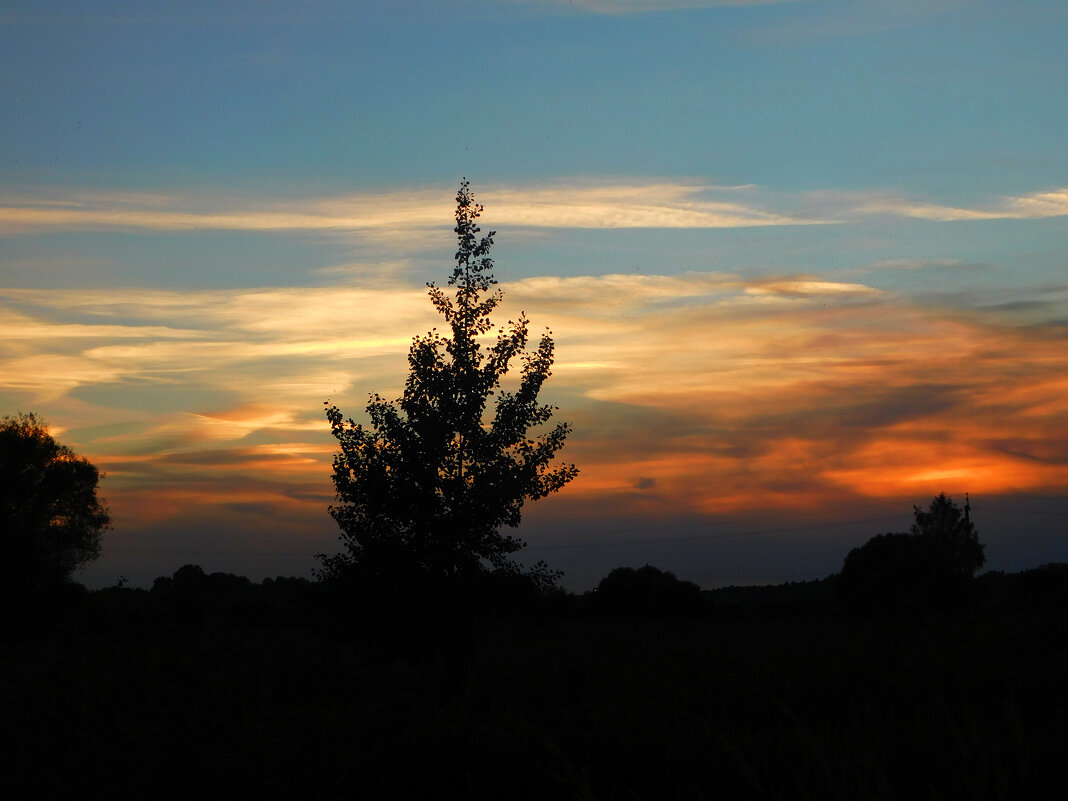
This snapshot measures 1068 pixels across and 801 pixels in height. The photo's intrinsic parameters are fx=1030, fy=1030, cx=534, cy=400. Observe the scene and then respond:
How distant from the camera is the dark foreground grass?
5488 millimetres

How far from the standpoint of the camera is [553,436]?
21.3 metres

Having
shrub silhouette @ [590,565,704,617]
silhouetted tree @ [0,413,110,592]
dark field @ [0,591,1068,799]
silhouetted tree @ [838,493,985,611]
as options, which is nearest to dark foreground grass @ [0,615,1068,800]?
dark field @ [0,591,1068,799]

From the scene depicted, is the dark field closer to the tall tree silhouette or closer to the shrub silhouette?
the tall tree silhouette

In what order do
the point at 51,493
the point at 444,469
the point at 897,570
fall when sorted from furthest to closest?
the point at 51,493
the point at 897,570
the point at 444,469

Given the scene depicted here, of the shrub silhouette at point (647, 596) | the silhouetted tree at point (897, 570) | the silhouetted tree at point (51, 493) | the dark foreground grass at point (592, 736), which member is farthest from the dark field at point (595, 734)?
the silhouetted tree at point (51, 493)

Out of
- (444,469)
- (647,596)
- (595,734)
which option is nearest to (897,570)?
(647,596)

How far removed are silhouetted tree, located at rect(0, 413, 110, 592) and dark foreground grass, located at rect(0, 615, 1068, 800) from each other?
60167 mm

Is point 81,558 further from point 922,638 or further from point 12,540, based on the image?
point 922,638

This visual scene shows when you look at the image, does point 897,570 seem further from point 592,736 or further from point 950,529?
point 592,736

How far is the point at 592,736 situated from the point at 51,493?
71476 millimetres

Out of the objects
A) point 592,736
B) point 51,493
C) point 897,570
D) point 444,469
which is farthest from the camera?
point 51,493

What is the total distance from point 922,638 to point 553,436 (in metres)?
9.82

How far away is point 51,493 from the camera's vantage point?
70000 millimetres

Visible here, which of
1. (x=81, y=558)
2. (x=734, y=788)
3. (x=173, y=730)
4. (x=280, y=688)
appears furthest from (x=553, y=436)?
(x=81, y=558)
